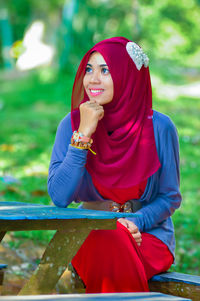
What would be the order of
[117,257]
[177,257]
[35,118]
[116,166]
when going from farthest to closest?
[35,118], [177,257], [116,166], [117,257]

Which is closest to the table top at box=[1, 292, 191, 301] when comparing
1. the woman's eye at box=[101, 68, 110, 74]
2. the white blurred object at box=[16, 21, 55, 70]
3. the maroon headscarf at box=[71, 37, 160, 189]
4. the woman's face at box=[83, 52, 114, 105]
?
the maroon headscarf at box=[71, 37, 160, 189]

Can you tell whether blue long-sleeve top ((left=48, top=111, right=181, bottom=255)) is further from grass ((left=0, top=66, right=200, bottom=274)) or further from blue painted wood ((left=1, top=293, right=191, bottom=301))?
grass ((left=0, top=66, right=200, bottom=274))

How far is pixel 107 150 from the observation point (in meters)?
2.82

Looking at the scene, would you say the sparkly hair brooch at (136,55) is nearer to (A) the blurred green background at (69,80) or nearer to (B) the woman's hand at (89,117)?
(B) the woman's hand at (89,117)

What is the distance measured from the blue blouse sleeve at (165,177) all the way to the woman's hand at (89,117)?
13.5 inches

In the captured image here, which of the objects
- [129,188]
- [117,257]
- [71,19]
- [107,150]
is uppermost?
[71,19]

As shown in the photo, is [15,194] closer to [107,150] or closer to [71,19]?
[107,150]

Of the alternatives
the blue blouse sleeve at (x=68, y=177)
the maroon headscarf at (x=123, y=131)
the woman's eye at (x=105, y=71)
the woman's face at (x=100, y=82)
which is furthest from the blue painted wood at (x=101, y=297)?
the woman's eye at (x=105, y=71)

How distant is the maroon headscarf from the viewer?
9.23ft

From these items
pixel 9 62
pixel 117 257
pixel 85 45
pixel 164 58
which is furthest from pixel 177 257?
pixel 9 62

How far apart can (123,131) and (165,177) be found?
Answer: 33 cm

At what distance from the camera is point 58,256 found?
7.68ft

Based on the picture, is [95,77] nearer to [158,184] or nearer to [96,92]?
[96,92]

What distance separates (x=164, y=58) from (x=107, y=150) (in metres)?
19.4
